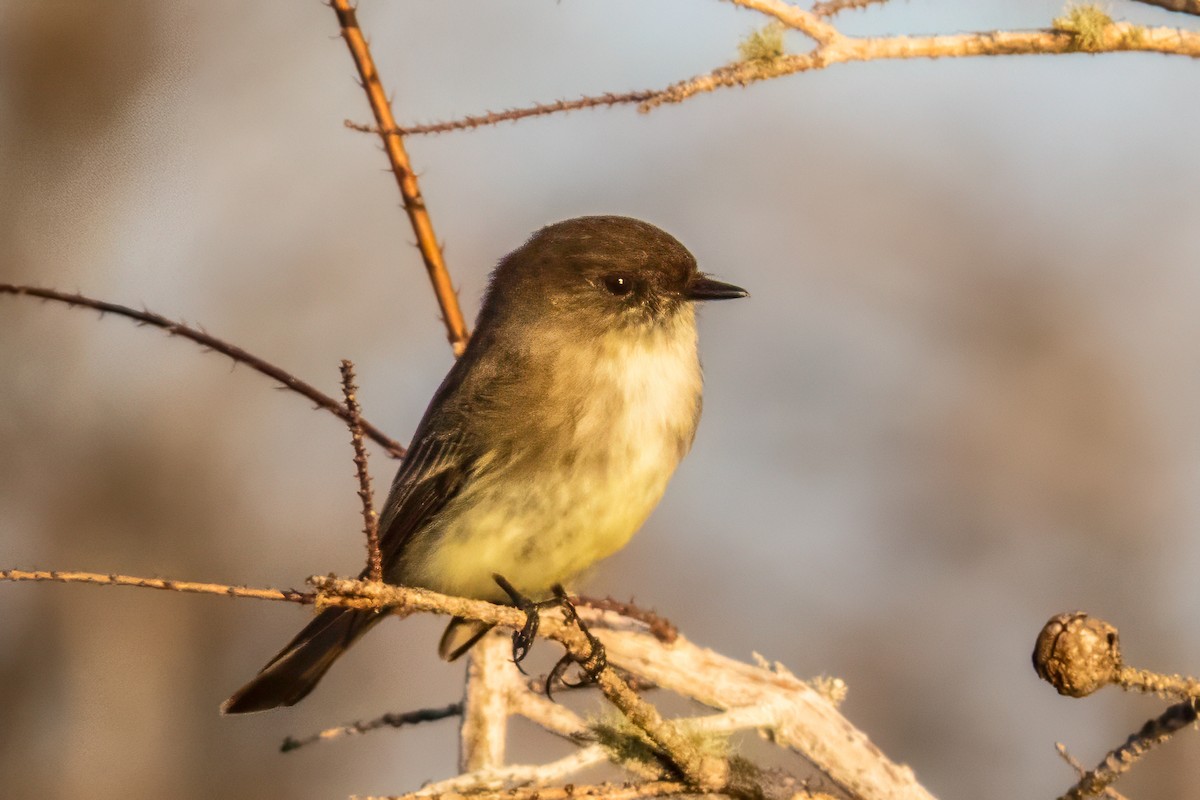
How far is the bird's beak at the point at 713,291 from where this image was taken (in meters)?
4.09

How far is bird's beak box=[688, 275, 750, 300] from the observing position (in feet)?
13.4

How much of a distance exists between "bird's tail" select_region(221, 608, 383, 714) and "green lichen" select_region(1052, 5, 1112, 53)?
2.34 m

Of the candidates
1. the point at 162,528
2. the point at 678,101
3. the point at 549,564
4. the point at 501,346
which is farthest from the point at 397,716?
the point at 162,528

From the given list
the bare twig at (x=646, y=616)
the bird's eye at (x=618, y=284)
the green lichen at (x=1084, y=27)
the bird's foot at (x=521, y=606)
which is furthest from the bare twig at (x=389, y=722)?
the green lichen at (x=1084, y=27)

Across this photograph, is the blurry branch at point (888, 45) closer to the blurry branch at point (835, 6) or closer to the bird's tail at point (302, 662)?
the blurry branch at point (835, 6)

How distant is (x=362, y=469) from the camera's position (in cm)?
214

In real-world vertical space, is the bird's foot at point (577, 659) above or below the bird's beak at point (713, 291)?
below

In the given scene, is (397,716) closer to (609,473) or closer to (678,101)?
(609,473)

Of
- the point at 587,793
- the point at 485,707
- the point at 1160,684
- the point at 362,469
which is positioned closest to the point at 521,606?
the point at 485,707

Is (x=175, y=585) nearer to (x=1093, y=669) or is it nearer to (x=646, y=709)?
(x=646, y=709)

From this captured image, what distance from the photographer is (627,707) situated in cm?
261

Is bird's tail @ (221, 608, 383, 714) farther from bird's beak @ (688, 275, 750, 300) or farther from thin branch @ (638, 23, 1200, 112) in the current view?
thin branch @ (638, 23, 1200, 112)

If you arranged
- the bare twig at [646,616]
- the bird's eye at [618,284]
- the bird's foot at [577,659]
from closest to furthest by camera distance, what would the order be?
the bird's foot at [577,659], the bare twig at [646,616], the bird's eye at [618,284]

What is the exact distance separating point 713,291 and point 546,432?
2.33 feet
